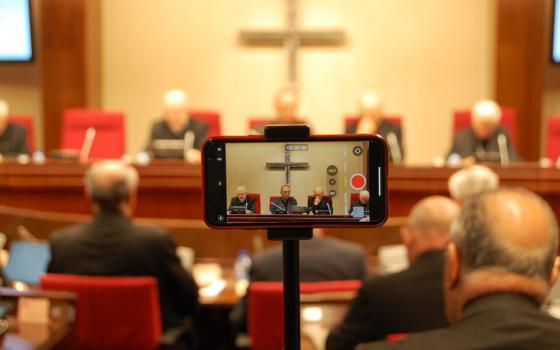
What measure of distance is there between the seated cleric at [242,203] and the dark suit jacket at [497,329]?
1.68ft

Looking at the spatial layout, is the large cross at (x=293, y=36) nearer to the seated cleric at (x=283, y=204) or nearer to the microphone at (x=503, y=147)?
the microphone at (x=503, y=147)

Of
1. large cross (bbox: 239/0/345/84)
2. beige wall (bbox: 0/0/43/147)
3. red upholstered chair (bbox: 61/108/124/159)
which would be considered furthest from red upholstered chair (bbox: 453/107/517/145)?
beige wall (bbox: 0/0/43/147)

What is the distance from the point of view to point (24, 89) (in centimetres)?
827

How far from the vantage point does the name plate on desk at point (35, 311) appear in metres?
2.70

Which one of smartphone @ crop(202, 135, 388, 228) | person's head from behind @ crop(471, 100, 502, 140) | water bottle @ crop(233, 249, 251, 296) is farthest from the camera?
person's head from behind @ crop(471, 100, 502, 140)

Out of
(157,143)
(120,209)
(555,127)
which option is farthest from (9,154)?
(555,127)

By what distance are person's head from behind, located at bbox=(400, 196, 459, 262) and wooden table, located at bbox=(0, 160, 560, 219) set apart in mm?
2009

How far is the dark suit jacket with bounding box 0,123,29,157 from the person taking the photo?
6648 millimetres

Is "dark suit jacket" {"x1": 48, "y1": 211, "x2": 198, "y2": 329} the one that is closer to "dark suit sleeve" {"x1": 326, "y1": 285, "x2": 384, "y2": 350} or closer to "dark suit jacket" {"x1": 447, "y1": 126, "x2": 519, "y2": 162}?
"dark suit sleeve" {"x1": 326, "y1": 285, "x2": 384, "y2": 350}

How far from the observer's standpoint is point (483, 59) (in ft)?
26.2

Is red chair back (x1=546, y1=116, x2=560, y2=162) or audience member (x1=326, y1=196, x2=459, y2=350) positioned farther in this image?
red chair back (x1=546, y1=116, x2=560, y2=162)

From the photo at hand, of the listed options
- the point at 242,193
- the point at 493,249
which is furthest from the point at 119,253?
the point at 242,193

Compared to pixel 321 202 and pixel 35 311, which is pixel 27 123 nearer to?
pixel 35 311

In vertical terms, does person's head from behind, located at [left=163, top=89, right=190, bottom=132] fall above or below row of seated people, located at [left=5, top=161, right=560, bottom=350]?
above
